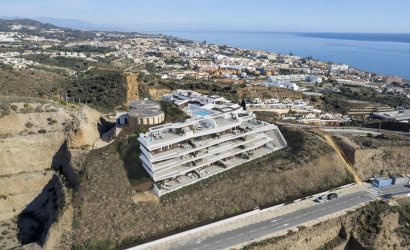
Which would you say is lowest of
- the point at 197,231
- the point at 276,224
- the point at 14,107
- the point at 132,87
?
the point at 197,231

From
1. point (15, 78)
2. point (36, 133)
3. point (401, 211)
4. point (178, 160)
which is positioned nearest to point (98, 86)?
point (15, 78)

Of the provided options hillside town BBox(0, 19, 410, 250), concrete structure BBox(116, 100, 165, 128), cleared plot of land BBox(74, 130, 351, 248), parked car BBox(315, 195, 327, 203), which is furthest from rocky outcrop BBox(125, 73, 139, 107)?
parked car BBox(315, 195, 327, 203)

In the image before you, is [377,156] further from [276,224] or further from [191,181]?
[191,181]

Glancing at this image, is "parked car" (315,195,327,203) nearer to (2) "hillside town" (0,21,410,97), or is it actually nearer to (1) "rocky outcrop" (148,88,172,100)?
(1) "rocky outcrop" (148,88,172,100)

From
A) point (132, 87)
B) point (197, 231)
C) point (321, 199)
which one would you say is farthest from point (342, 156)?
point (132, 87)

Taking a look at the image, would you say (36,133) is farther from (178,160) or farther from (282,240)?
(282,240)
